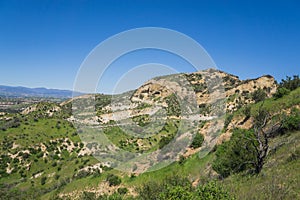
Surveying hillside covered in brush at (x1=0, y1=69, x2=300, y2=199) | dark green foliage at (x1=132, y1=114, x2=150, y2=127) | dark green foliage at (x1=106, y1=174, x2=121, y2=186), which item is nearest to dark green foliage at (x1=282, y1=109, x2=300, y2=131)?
hillside covered in brush at (x1=0, y1=69, x2=300, y2=199)

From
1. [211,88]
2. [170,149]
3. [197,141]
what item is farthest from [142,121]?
[211,88]

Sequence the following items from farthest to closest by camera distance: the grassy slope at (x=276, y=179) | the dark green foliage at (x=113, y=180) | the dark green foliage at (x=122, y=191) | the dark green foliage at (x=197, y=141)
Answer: the dark green foliage at (x=197, y=141) < the dark green foliage at (x=113, y=180) < the dark green foliage at (x=122, y=191) < the grassy slope at (x=276, y=179)

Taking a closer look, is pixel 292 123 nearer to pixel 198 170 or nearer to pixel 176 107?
pixel 198 170

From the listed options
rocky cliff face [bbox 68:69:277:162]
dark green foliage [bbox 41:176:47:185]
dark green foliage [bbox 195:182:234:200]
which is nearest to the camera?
dark green foliage [bbox 195:182:234:200]

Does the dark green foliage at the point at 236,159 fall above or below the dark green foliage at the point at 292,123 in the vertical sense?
below

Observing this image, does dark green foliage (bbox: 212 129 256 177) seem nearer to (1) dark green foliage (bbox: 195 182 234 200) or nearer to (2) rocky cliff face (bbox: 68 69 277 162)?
(1) dark green foliage (bbox: 195 182 234 200)

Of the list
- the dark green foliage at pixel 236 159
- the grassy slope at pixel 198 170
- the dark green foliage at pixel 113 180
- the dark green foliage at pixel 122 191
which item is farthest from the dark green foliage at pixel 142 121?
the dark green foliage at pixel 236 159

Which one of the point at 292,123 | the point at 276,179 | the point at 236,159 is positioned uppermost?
the point at 292,123

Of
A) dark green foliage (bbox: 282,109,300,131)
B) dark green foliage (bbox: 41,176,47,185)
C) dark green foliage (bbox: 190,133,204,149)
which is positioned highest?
dark green foliage (bbox: 282,109,300,131)

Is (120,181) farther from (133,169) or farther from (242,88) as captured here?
(242,88)

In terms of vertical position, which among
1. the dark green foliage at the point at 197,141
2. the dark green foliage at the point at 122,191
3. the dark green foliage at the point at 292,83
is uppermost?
the dark green foliage at the point at 292,83

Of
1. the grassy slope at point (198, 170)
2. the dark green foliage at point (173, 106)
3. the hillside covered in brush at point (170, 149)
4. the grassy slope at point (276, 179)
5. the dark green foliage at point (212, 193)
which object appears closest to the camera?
the dark green foliage at point (212, 193)

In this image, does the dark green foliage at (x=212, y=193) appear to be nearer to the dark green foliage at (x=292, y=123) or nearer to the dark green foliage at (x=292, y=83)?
the dark green foliage at (x=292, y=123)

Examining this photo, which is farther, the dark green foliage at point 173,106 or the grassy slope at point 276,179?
the dark green foliage at point 173,106
